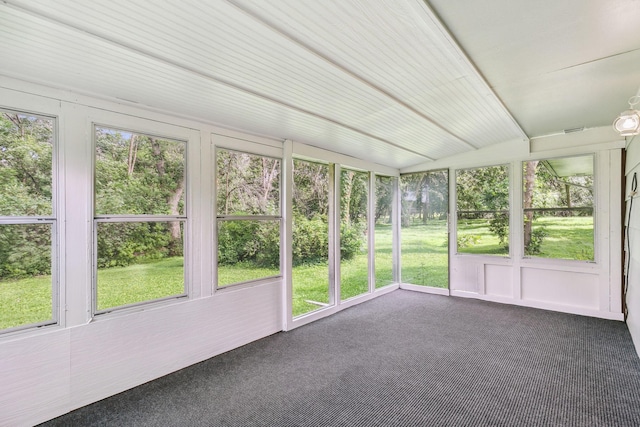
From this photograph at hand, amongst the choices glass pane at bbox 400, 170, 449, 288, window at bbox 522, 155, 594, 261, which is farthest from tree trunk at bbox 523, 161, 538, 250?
glass pane at bbox 400, 170, 449, 288

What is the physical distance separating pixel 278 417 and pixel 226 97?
252cm

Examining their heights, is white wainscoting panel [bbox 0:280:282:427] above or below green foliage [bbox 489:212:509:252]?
below

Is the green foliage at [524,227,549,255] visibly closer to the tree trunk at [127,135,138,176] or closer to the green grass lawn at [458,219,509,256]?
the green grass lawn at [458,219,509,256]

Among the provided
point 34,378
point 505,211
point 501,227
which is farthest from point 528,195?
point 34,378

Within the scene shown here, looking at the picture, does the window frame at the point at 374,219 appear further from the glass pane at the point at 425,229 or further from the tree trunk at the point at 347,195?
the tree trunk at the point at 347,195

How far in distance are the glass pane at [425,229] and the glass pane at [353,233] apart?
1.11 m

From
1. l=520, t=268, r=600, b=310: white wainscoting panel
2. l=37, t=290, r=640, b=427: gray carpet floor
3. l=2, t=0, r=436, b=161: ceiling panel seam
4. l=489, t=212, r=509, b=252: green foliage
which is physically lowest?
l=37, t=290, r=640, b=427: gray carpet floor

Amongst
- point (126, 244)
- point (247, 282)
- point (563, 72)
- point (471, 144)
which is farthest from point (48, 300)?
point (471, 144)

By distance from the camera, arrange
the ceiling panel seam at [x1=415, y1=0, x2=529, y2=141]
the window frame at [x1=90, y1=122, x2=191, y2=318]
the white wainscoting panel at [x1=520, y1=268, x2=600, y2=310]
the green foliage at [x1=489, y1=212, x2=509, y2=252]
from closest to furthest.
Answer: the ceiling panel seam at [x1=415, y1=0, x2=529, y2=141]
the window frame at [x1=90, y1=122, x2=191, y2=318]
the white wainscoting panel at [x1=520, y1=268, x2=600, y2=310]
the green foliage at [x1=489, y1=212, x2=509, y2=252]

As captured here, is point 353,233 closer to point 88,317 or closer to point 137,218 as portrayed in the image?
point 137,218

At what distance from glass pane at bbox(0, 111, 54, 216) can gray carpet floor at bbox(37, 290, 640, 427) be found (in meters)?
1.54

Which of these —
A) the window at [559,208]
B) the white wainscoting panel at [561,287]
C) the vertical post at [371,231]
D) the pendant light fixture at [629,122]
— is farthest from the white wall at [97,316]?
the window at [559,208]

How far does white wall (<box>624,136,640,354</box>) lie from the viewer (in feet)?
10.3

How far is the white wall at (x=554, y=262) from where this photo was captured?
4.19 m
